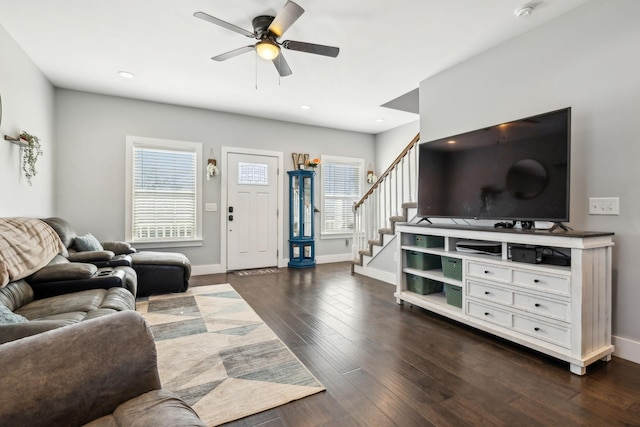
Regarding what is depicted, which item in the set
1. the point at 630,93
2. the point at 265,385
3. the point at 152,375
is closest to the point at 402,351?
the point at 265,385

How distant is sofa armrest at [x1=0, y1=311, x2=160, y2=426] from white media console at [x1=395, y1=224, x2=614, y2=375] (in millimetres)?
2465

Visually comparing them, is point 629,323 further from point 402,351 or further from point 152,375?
point 152,375

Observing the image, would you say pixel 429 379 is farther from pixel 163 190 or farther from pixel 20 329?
pixel 163 190

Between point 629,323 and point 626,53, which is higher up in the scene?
point 626,53

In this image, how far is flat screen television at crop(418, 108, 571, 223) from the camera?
2297 mm

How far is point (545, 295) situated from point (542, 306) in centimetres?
9

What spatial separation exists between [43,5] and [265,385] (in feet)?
11.4

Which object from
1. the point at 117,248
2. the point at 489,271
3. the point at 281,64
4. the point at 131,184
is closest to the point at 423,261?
the point at 489,271

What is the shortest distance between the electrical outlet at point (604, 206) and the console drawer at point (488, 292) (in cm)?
95

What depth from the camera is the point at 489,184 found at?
9.06 feet

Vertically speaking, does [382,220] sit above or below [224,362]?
above

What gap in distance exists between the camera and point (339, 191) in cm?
646

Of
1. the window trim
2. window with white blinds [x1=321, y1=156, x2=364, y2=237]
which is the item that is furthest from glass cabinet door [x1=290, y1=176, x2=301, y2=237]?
the window trim

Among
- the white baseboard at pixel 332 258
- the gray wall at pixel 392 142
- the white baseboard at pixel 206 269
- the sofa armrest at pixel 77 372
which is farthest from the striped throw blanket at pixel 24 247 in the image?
the gray wall at pixel 392 142
